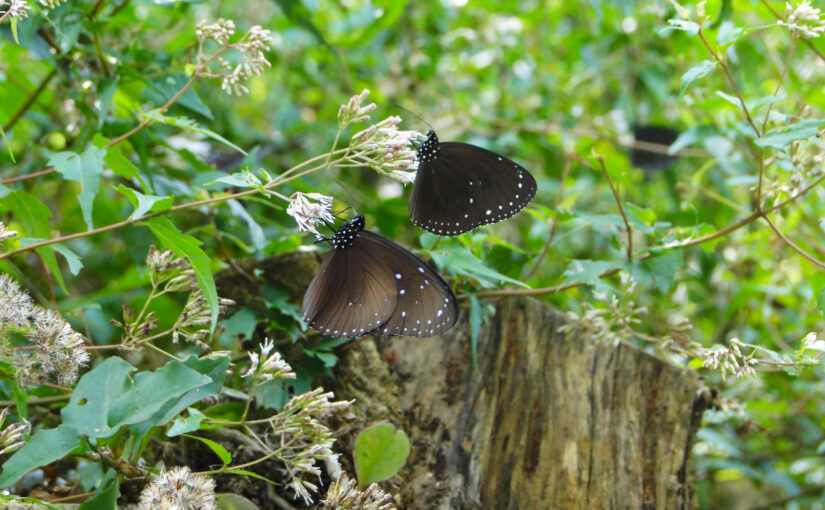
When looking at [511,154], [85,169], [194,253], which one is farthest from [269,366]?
[511,154]

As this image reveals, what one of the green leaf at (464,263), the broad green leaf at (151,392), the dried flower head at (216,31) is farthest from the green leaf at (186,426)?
the dried flower head at (216,31)

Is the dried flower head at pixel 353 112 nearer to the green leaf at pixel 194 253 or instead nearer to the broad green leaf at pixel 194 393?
the green leaf at pixel 194 253

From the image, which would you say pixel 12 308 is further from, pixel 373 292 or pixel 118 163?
pixel 373 292

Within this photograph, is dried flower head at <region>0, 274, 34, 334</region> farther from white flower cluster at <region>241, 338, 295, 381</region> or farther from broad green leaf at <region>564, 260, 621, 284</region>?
broad green leaf at <region>564, 260, 621, 284</region>

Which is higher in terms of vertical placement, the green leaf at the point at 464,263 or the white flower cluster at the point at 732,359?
the green leaf at the point at 464,263

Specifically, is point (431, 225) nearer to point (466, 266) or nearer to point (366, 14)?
point (466, 266)
